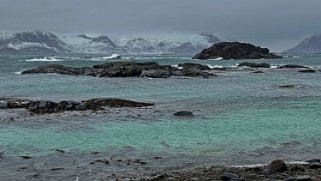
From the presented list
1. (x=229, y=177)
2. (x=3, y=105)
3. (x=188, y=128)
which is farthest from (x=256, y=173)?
(x=3, y=105)

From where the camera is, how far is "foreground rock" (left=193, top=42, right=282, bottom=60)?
164m

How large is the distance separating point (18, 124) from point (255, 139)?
14069 millimetres

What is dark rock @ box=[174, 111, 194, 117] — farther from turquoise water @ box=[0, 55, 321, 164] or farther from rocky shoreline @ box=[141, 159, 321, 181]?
rocky shoreline @ box=[141, 159, 321, 181]

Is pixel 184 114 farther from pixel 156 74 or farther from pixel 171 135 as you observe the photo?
pixel 156 74

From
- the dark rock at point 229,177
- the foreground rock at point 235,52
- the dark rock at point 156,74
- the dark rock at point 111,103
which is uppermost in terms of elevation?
the foreground rock at point 235,52

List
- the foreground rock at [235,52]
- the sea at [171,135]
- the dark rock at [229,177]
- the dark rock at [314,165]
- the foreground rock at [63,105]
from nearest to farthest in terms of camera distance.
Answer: the dark rock at [229,177] → the dark rock at [314,165] → the sea at [171,135] → the foreground rock at [63,105] → the foreground rock at [235,52]

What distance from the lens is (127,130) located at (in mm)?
27984

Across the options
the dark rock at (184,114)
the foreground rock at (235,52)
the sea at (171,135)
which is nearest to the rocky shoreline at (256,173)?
the sea at (171,135)

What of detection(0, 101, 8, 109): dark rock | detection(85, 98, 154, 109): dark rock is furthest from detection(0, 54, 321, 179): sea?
detection(0, 101, 8, 109): dark rock

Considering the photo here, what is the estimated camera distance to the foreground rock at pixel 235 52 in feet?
537

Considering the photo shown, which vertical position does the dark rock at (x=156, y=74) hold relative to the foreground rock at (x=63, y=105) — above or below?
above

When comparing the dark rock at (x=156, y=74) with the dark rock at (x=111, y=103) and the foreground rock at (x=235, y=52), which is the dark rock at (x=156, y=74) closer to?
the dark rock at (x=111, y=103)

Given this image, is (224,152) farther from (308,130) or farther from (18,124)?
(18,124)

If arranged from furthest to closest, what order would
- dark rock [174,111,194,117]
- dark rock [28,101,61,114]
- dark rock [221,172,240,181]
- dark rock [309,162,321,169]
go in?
dark rock [28,101,61,114] → dark rock [174,111,194,117] → dark rock [309,162,321,169] → dark rock [221,172,240,181]
